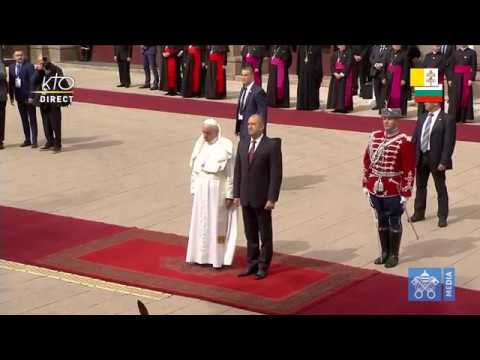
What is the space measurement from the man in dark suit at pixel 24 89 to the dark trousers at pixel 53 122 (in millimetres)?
383

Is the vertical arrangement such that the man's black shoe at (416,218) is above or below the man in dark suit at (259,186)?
below

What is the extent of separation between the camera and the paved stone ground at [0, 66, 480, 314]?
9875 mm

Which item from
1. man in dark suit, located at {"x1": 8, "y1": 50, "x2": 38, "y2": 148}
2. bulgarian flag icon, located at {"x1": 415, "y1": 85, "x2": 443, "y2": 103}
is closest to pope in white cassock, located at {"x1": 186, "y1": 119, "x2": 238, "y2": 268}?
bulgarian flag icon, located at {"x1": 415, "y1": 85, "x2": 443, "y2": 103}

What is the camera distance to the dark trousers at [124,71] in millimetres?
26281

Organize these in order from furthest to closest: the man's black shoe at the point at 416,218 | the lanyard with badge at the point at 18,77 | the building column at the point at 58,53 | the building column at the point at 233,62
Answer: the building column at the point at 58,53
the building column at the point at 233,62
the lanyard with badge at the point at 18,77
the man's black shoe at the point at 416,218

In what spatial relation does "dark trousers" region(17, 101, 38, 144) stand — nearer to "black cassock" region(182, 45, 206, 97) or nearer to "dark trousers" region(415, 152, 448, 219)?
"black cassock" region(182, 45, 206, 97)

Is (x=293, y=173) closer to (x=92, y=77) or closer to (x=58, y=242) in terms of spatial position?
(x=58, y=242)

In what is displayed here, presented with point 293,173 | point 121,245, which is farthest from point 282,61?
point 121,245

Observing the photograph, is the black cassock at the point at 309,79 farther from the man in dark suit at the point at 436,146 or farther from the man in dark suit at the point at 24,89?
the man in dark suit at the point at 436,146

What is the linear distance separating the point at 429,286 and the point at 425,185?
2974 mm

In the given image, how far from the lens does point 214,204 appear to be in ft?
34.2

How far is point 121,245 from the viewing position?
11.5 meters

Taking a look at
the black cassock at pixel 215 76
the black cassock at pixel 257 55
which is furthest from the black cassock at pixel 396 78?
the black cassock at pixel 215 76
